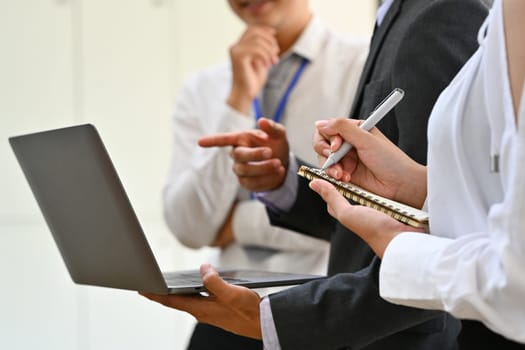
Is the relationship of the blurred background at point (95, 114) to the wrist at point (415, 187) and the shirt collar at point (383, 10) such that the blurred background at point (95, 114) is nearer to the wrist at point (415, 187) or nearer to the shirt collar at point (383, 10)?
the shirt collar at point (383, 10)

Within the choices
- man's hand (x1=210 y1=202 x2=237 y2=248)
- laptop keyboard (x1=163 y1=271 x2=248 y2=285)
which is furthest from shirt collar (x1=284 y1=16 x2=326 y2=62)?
laptop keyboard (x1=163 y1=271 x2=248 y2=285)

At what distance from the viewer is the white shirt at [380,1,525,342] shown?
0.75m

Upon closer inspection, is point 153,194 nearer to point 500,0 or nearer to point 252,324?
point 252,324

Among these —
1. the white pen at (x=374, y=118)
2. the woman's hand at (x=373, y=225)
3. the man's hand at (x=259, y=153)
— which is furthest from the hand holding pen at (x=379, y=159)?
the man's hand at (x=259, y=153)

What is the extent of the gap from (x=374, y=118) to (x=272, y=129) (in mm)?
562

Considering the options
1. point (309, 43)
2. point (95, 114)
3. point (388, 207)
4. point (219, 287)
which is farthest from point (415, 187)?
point (95, 114)

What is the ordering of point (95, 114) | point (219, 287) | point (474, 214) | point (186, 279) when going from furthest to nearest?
point (95, 114) < point (186, 279) < point (219, 287) < point (474, 214)

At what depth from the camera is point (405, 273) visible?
2.81 feet

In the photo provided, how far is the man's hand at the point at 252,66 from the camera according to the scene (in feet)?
7.20

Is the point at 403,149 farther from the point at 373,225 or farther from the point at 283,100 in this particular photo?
the point at 283,100

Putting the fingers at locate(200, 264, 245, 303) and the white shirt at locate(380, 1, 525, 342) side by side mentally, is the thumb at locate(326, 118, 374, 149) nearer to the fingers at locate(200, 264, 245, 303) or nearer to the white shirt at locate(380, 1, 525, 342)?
the white shirt at locate(380, 1, 525, 342)

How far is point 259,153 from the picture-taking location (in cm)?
154

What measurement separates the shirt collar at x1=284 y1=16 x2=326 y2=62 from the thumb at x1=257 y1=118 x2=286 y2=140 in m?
0.66

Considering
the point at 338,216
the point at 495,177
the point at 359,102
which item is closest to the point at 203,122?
the point at 359,102
